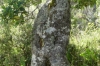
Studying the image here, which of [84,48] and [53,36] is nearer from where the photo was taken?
[53,36]

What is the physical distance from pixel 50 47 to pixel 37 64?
1.64ft

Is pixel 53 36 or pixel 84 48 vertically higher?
pixel 53 36

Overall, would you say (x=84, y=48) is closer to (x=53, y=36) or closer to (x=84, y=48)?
(x=84, y=48)

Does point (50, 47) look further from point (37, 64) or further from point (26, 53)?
point (26, 53)

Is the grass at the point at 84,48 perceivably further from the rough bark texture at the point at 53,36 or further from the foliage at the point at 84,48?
the rough bark texture at the point at 53,36

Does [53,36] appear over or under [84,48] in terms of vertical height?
over

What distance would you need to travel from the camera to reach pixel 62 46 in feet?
14.7

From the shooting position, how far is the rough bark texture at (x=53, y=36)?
14.6ft

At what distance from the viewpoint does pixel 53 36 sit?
14.6ft

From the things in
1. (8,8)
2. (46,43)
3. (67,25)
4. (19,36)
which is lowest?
(19,36)

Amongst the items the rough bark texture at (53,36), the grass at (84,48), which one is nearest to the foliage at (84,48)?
the grass at (84,48)

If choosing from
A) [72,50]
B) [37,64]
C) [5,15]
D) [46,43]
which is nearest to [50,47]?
[46,43]

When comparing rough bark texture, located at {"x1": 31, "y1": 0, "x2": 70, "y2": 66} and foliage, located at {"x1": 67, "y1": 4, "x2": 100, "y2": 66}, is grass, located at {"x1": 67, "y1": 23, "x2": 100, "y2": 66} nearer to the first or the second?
foliage, located at {"x1": 67, "y1": 4, "x2": 100, "y2": 66}

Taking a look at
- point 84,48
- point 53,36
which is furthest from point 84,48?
point 53,36
